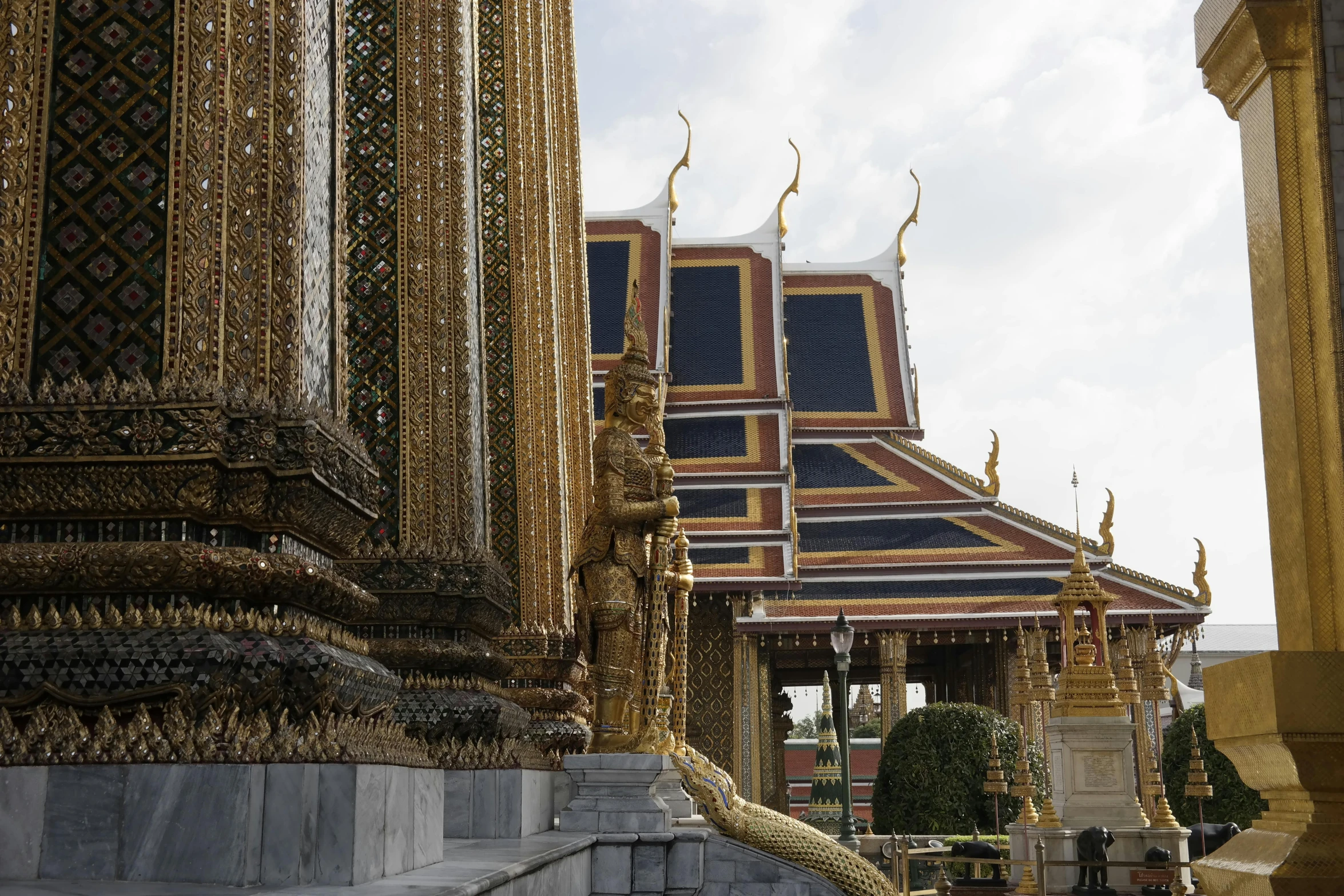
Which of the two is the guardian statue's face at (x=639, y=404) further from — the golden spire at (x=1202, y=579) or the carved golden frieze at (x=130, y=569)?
the golden spire at (x=1202, y=579)

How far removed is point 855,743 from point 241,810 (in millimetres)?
30953

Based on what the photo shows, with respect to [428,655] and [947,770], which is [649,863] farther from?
[947,770]

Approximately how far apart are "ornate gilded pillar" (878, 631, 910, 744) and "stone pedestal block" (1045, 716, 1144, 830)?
7.81 metres

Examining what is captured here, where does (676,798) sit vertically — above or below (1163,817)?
above

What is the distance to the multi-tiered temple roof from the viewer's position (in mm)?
19859

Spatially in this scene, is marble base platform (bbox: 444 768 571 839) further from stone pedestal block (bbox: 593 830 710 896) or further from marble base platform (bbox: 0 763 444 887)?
marble base platform (bbox: 0 763 444 887)

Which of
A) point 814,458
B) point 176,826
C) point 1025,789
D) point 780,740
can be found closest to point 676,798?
point 176,826

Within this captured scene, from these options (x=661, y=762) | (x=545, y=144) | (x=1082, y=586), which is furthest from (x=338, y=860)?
(x=1082, y=586)

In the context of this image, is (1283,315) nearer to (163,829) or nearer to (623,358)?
(163,829)

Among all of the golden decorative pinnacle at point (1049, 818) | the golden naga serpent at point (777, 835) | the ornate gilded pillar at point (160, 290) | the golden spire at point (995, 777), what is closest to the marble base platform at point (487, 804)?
the golden naga serpent at point (777, 835)

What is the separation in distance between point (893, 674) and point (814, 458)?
472 centimetres

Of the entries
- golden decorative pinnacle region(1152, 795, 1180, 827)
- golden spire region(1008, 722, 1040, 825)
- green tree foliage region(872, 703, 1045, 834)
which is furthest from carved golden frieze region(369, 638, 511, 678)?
green tree foliage region(872, 703, 1045, 834)

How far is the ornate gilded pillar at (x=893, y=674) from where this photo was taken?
778 inches

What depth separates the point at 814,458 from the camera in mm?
23266
